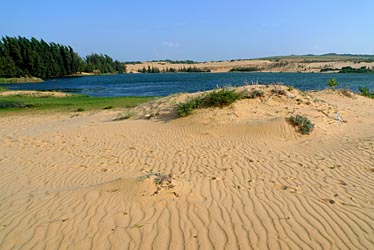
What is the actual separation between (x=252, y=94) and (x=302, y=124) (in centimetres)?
354

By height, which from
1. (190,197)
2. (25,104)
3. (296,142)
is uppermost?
(190,197)

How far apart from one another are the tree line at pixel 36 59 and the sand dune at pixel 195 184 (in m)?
74.0

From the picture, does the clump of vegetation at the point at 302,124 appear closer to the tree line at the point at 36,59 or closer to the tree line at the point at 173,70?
the tree line at the point at 36,59

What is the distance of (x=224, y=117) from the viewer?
12.4 m

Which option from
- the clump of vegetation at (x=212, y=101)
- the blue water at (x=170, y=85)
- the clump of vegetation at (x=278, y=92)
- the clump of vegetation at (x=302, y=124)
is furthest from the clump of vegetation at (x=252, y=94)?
the blue water at (x=170, y=85)

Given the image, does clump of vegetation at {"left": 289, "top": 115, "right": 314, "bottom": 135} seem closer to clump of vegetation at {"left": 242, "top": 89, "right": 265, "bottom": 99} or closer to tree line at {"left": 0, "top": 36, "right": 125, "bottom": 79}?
clump of vegetation at {"left": 242, "top": 89, "right": 265, "bottom": 99}

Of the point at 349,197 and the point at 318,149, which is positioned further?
the point at 318,149

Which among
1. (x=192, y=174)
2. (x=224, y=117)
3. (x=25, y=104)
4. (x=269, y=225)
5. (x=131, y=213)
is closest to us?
(x=269, y=225)

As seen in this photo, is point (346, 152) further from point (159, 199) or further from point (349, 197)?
point (159, 199)

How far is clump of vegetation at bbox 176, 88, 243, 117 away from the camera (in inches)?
522

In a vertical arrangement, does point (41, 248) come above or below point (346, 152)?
above

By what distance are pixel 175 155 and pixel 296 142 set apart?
3981mm

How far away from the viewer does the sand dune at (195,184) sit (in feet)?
14.2

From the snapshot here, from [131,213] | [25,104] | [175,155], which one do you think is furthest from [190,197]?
[25,104]
